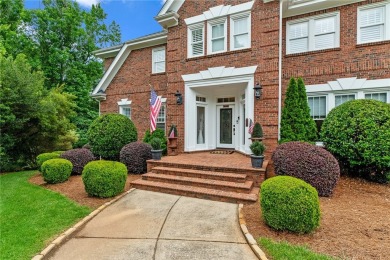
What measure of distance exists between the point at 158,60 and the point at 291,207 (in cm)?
1015

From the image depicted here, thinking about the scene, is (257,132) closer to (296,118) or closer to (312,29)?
(296,118)

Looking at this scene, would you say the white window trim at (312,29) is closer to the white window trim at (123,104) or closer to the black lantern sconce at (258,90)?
the black lantern sconce at (258,90)

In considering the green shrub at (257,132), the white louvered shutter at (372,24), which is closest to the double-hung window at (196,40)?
the green shrub at (257,132)

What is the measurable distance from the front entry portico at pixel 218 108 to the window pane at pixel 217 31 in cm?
151

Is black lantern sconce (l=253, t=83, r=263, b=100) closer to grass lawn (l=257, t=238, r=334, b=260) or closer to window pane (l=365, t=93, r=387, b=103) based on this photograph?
window pane (l=365, t=93, r=387, b=103)

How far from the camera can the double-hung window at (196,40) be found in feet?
32.0

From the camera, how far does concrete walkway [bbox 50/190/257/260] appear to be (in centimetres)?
347

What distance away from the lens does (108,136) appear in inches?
377

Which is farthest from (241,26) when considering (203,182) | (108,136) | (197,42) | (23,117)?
(23,117)

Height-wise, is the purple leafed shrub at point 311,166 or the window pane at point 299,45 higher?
the window pane at point 299,45

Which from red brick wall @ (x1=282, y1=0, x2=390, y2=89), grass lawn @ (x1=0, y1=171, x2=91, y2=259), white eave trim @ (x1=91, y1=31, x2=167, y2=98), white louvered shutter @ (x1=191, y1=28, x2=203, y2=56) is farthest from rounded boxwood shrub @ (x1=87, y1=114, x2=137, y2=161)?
red brick wall @ (x1=282, y1=0, x2=390, y2=89)

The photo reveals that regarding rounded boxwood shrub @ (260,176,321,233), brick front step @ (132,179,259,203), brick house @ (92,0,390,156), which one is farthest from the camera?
brick house @ (92,0,390,156)

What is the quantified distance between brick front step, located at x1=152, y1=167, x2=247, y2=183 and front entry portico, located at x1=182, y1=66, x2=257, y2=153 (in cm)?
255

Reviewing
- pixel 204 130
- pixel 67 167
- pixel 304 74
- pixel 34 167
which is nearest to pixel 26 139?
pixel 34 167
